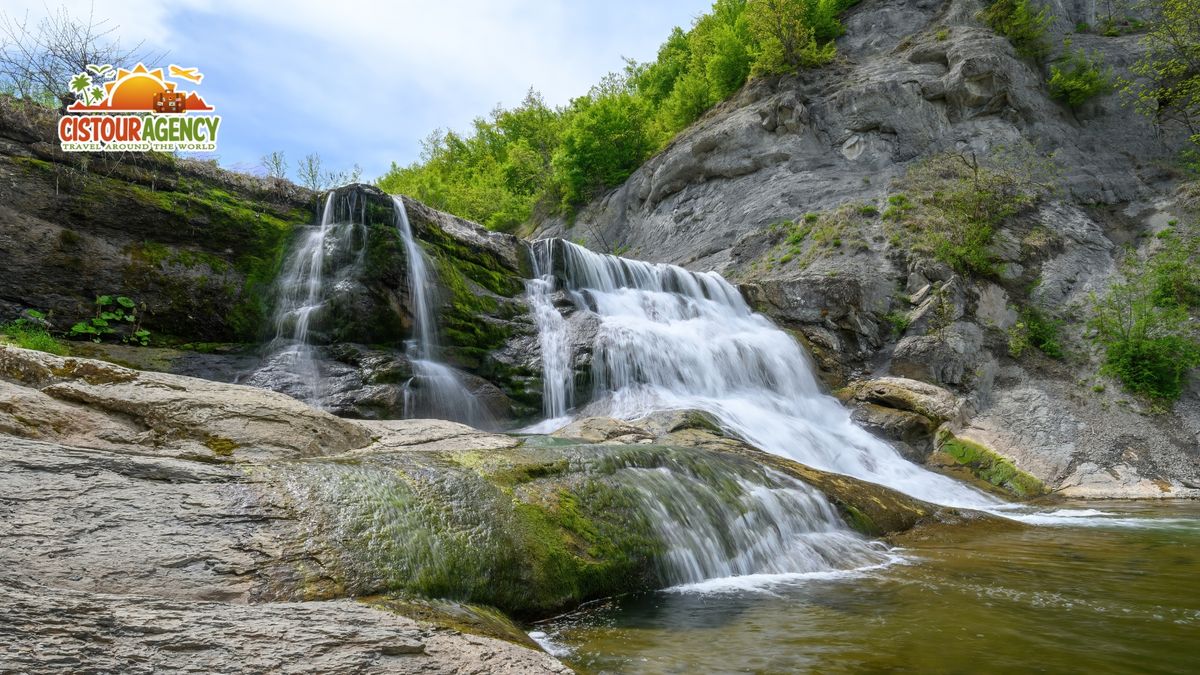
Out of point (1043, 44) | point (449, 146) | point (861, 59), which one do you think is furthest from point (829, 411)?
point (449, 146)

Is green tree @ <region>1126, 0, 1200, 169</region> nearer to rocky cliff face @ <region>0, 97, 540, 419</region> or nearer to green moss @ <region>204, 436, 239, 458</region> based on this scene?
rocky cliff face @ <region>0, 97, 540, 419</region>

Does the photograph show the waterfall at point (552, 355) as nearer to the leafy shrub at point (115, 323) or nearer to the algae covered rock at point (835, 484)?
the algae covered rock at point (835, 484)

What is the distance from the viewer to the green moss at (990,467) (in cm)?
1166

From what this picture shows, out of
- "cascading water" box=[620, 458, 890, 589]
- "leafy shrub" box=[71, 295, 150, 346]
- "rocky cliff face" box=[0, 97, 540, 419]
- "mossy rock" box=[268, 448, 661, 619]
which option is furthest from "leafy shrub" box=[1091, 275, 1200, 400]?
"leafy shrub" box=[71, 295, 150, 346]

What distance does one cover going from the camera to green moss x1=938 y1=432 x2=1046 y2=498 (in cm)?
1166

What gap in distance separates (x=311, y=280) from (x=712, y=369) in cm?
833

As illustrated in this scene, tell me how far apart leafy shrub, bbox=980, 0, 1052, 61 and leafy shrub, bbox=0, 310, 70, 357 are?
3146 cm

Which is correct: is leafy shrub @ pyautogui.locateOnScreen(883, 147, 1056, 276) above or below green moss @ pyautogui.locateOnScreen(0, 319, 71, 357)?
above

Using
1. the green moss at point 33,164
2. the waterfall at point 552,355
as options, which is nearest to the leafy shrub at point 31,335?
the green moss at point 33,164

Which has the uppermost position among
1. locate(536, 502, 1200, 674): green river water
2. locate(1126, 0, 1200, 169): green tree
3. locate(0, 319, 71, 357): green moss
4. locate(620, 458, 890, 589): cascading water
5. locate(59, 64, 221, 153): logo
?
locate(1126, 0, 1200, 169): green tree

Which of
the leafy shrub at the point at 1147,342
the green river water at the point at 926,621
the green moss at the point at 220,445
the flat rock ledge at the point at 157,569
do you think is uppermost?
the leafy shrub at the point at 1147,342

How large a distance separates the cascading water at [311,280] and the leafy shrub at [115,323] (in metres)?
1.98

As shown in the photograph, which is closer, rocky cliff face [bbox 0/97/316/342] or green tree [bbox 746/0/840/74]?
rocky cliff face [bbox 0/97/316/342]

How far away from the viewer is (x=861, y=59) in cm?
2655
